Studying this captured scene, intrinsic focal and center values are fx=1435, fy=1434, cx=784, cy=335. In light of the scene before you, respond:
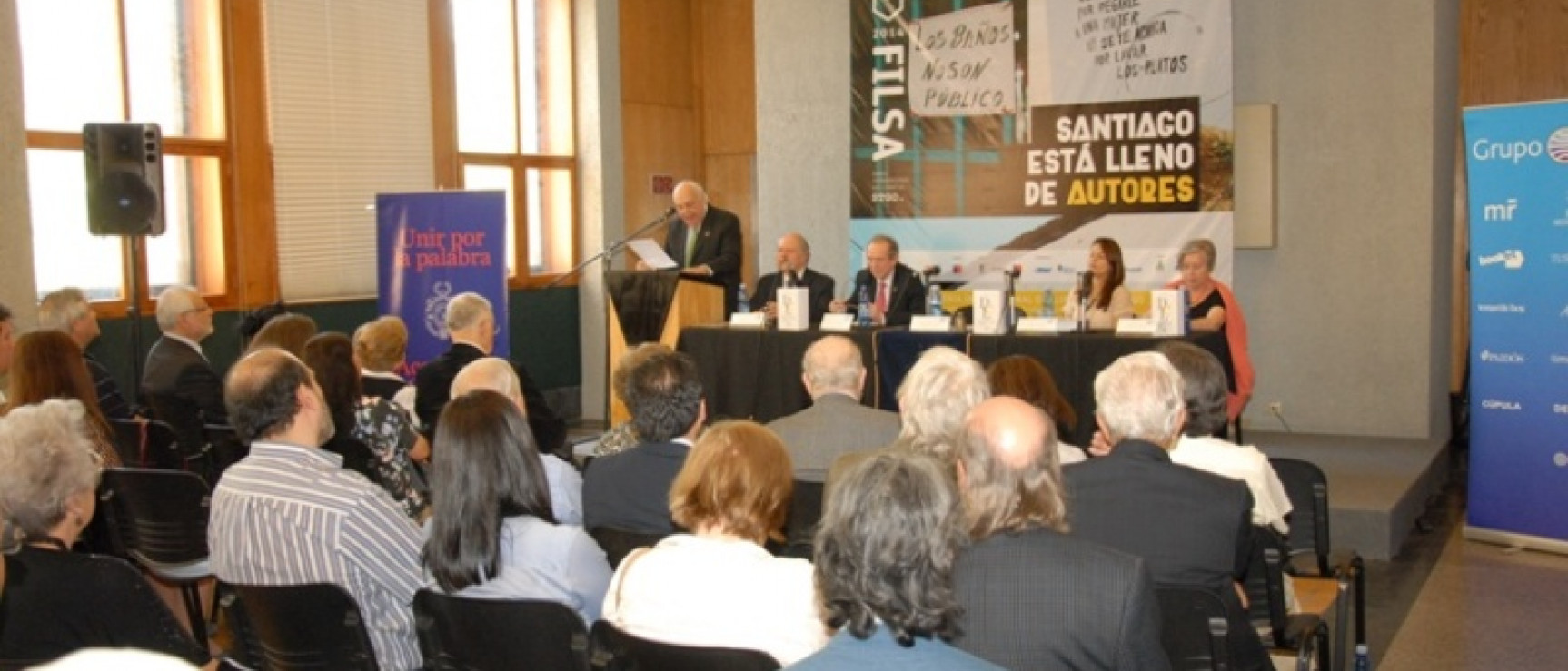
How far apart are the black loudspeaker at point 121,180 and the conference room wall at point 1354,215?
6.16 metres

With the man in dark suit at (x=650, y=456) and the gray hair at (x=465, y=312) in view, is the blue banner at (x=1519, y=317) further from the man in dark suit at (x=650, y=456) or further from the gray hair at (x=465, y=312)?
the gray hair at (x=465, y=312)

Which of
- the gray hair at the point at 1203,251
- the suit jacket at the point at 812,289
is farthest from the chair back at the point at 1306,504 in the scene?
the suit jacket at the point at 812,289

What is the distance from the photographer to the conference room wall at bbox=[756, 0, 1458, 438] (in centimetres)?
818

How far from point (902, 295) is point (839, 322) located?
18.1 inches

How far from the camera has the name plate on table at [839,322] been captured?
24.4 feet

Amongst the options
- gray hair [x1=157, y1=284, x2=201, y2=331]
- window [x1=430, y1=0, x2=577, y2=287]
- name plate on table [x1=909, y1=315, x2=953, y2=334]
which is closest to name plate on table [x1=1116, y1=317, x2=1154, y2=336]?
name plate on table [x1=909, y1=315, x2=953, y2=334]

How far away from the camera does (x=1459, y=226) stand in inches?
351

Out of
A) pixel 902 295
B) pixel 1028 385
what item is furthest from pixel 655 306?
pixel 1028 385

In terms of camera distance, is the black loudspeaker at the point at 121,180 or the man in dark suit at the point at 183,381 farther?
the black loudspeaker at the point at 121,180

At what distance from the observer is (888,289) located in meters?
7.86

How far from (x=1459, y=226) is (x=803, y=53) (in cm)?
444

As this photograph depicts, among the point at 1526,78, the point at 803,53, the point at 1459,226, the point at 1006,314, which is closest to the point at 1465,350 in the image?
the point at 1459,226

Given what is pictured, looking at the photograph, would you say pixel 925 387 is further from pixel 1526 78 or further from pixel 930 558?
pixel 1526 78

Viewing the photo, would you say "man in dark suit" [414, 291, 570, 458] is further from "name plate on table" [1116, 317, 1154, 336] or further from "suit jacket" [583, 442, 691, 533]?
"name plate on table" [1116, 317, 1154, 336]
